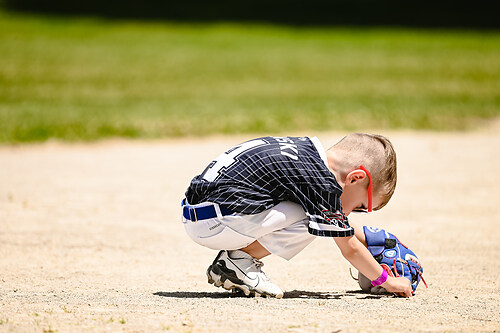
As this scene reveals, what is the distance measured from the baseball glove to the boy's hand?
0.39ft

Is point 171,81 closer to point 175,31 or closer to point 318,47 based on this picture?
point 318,47

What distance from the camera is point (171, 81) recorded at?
16719mm

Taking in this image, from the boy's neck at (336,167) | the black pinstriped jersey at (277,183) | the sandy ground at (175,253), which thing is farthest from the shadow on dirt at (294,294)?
the boy's neck at (336,167)

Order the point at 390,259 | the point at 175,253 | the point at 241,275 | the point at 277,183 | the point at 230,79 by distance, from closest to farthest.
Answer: the point at 277,183, the point at 241,275, the point at 390,259, the point at 175,253, the point at 230,79

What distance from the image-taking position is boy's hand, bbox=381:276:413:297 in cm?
356

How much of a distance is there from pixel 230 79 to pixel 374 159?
44.8 feet

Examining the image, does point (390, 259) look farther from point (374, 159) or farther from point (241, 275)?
point (241, 275)

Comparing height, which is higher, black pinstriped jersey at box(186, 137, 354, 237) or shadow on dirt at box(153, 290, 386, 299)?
black pinstriped jersey at box(186, 137, 354, 237)

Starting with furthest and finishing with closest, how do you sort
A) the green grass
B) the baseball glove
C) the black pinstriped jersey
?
the green grass
the baseball glove
the black pinstriped jersey

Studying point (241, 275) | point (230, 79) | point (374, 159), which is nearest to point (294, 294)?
point (241, 275)

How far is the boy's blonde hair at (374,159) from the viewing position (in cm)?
341

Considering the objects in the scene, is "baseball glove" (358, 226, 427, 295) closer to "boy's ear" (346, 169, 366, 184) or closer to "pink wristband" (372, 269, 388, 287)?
"pink wristband" (372, 269, 388, 287)

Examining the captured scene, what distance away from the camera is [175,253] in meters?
4.86

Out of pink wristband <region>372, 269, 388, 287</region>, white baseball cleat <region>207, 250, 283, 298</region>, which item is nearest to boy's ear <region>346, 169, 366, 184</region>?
pink wristband <region>372, 269, 388, 287</region>
